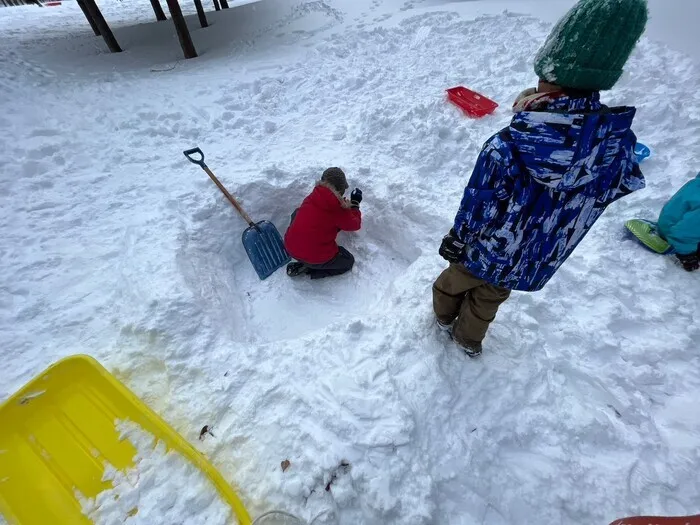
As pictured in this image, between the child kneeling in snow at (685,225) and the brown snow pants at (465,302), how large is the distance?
1797mm

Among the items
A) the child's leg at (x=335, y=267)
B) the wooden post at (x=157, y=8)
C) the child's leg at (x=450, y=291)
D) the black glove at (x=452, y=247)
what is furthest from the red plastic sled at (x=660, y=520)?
the wooden post at (x=157, y=8)

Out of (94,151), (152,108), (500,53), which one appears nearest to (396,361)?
(94,151)

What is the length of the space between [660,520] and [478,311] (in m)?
1.18

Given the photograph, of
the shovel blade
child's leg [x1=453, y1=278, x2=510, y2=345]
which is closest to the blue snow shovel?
the shovel blade

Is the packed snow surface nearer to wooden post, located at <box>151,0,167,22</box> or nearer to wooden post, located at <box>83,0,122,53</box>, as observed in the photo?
wooden post, located at <box>83,0,122,53</box>

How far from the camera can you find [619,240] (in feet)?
9.77

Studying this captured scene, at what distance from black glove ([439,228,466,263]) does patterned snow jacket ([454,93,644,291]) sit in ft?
0.13

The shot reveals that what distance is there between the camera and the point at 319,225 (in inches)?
119

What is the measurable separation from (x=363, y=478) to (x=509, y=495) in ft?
2.49

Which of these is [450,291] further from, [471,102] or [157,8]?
[157,8]

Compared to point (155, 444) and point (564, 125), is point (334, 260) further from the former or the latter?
point (564, 125)

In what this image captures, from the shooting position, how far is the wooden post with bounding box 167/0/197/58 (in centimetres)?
581

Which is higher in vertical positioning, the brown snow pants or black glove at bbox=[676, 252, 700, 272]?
the brown snow pants

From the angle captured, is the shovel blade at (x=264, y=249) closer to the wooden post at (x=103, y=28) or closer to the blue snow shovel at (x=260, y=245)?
the blue snow shovel at (x=260, y=245)
